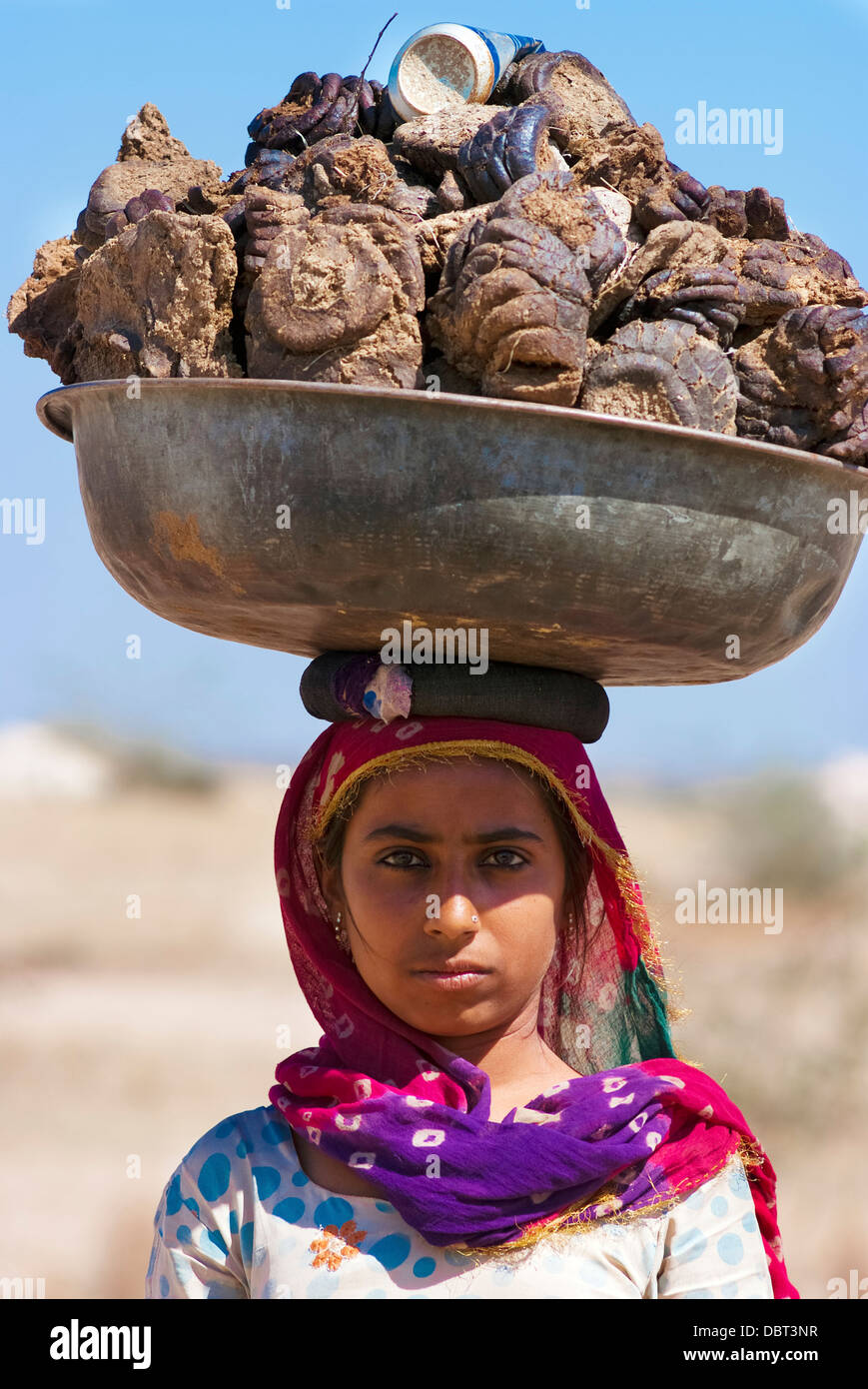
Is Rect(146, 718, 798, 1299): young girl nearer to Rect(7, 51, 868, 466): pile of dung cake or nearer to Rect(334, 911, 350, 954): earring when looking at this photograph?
Rect(334, 911, 350, 954): earring

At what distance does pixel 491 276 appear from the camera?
4.76 feet

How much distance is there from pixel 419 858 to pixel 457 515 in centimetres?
52

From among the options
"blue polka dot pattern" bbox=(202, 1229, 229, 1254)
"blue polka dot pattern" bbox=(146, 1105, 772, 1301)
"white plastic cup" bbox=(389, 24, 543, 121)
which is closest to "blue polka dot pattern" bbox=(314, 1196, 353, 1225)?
"blue polka dot pattern" bbox=(146, 1105, 772, 1301)

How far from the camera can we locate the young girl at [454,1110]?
66.3 inches

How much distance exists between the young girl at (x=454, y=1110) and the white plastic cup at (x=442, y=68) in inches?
30.6

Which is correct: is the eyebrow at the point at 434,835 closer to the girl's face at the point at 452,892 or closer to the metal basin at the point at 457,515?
the girl's face at the point at 452,892

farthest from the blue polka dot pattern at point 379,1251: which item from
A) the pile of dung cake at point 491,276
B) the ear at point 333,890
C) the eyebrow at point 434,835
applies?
the pile of dung cake at point 491,276

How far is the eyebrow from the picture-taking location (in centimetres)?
176

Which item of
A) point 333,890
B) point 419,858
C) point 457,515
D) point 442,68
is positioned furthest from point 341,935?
point 442,68

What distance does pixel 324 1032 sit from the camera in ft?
6.25

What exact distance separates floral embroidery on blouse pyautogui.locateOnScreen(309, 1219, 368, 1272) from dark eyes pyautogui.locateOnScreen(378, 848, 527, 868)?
0.44m

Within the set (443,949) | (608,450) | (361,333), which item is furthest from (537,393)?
(443,949)
